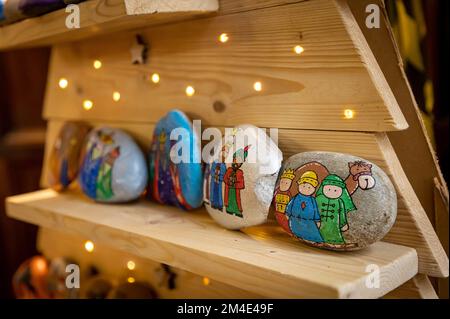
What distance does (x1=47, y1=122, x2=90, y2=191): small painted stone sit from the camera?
47.1 inches

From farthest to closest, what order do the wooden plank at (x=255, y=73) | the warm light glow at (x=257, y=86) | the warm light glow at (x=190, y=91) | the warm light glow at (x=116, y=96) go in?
the warm light glow at (x=116, y=96)
the warm light glow at (x=190, y=91)
the warm light glow at (x=257, y=86)
the wooden plank at (x=255, y=73)

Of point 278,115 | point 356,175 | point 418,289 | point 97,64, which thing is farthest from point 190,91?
point 418,289

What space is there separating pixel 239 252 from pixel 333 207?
170mm

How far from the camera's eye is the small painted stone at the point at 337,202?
689 millimetres

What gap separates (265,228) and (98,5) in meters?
0.50

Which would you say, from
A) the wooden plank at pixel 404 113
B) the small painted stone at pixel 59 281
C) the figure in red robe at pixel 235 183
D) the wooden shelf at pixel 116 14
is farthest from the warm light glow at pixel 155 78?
the small painted stone at pixel 59 281

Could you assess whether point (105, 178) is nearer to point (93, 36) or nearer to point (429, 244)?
point (93, 36)

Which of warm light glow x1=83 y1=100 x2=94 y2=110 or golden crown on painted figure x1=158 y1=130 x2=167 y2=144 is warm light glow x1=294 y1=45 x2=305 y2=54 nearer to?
golden crown on painted figure x1=158 y1=130 x2=167 y2=144

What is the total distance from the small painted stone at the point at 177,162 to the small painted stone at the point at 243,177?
0.06m

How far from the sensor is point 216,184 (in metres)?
0.85

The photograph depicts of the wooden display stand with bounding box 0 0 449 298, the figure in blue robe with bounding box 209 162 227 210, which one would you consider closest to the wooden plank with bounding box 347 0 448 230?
the wooden display stand with bounding box 0 0 449 298

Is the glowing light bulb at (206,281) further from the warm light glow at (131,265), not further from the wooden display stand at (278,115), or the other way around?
the warm light glow at (131,265)
